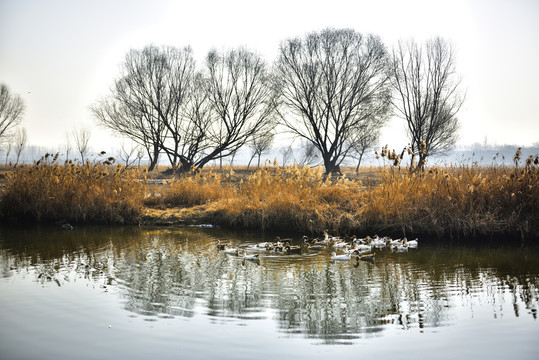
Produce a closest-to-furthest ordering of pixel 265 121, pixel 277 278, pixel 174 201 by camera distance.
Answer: pixel 277 278 < pixel 174 201 < pixel 265 121

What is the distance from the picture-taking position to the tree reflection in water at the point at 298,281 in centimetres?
484

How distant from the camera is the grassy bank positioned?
964 cm

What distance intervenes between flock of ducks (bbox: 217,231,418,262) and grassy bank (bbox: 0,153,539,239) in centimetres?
103

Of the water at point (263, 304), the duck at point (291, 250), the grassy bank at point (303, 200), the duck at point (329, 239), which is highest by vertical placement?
the grassy bank at point (303, 200)

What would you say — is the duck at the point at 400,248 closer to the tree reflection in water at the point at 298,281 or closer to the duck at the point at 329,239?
the tree reflection in water at the point at 298,281

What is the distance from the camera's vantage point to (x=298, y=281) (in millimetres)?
6227

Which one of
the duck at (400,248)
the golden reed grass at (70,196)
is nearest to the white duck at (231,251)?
the duck at (400,248)

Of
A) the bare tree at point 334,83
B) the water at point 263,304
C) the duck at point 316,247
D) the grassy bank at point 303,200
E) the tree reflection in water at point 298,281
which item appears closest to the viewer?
the water at point 263,304

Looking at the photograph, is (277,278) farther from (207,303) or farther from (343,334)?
(343,334)

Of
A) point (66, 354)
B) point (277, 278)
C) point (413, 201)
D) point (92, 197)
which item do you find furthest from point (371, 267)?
point (92, 197)

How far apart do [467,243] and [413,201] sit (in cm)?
146

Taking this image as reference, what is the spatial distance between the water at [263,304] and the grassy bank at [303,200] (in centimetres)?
144

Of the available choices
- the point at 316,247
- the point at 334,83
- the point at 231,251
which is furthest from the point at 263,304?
the point at 334,83

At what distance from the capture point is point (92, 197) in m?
11.9
